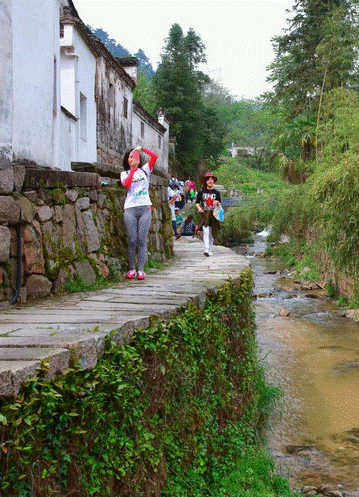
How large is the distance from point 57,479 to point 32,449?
234 millimetres

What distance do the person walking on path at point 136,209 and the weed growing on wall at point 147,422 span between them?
117 centimetres

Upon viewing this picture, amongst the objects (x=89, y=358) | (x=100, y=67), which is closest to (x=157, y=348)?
(x=89, y=358)

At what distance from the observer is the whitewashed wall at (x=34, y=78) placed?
17.7 feet

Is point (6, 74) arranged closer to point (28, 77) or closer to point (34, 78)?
point (28, 77)

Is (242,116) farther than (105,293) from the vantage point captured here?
Yes

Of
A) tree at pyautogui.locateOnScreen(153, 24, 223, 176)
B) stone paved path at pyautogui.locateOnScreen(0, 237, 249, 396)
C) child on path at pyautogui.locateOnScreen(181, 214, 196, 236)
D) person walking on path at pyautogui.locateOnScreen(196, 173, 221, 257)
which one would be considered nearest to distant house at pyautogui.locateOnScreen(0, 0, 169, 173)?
stone paved path at pyautogui.locateOnScreen(0, 237, 249, 396)

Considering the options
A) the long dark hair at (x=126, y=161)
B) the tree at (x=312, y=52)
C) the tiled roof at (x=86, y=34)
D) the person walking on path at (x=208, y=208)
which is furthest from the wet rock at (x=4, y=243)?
the tree at (x=312, y=52)

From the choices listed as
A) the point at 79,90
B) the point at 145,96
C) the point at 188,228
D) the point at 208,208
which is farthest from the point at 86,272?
the point at 145,96

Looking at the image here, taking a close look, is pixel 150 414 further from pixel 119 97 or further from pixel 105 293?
pixel 119 97

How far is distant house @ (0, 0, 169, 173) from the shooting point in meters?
4.93

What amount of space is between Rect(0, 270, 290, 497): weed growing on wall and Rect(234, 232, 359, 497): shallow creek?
1191 millimetres

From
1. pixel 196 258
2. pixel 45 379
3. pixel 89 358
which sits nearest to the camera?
pixel 45 379

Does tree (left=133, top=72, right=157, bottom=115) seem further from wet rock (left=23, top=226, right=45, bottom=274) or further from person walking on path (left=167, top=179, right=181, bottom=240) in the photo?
wet rock (left=23, top=226, right=45, bottom=274)

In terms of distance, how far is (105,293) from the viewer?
5234mm
